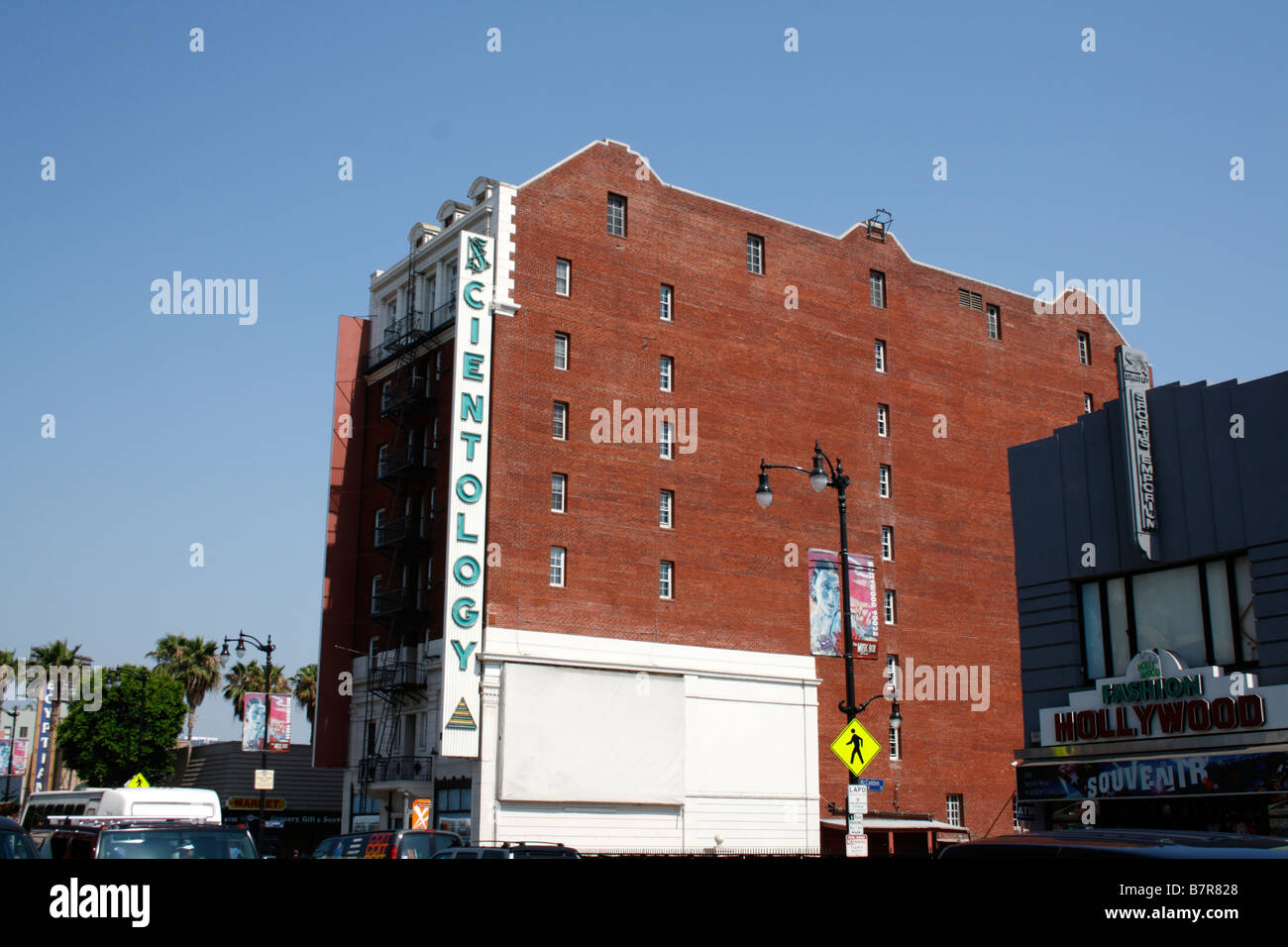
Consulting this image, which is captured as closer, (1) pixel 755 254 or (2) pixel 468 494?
(2) pixel 468 494

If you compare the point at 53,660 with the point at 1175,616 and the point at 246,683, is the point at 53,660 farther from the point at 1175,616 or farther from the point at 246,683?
the point at 1175,616

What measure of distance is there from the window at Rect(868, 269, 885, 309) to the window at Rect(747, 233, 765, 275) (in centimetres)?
672

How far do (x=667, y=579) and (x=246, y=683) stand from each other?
1962 inches

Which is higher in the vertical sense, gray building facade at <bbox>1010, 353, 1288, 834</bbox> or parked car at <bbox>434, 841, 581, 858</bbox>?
gray building facade at <bbox>1010, 353, 1288, 834</bbox>

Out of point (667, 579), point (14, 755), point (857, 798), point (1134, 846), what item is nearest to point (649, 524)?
point (667, 579)

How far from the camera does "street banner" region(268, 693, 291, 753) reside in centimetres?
4775

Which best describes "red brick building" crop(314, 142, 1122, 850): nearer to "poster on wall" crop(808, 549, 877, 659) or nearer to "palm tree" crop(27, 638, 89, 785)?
"poster on wall" crop(808, 549, 877, 659)

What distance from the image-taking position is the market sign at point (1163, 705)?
78.9 ft

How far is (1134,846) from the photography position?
24.4 feet

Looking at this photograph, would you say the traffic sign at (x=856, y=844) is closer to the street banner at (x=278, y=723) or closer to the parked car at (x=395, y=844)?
the parked car at (x=395, y=844)

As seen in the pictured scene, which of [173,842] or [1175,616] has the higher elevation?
[1175,616]

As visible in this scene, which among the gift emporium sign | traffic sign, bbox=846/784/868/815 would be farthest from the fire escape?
traffic sign, bbox=846/784/868/815
